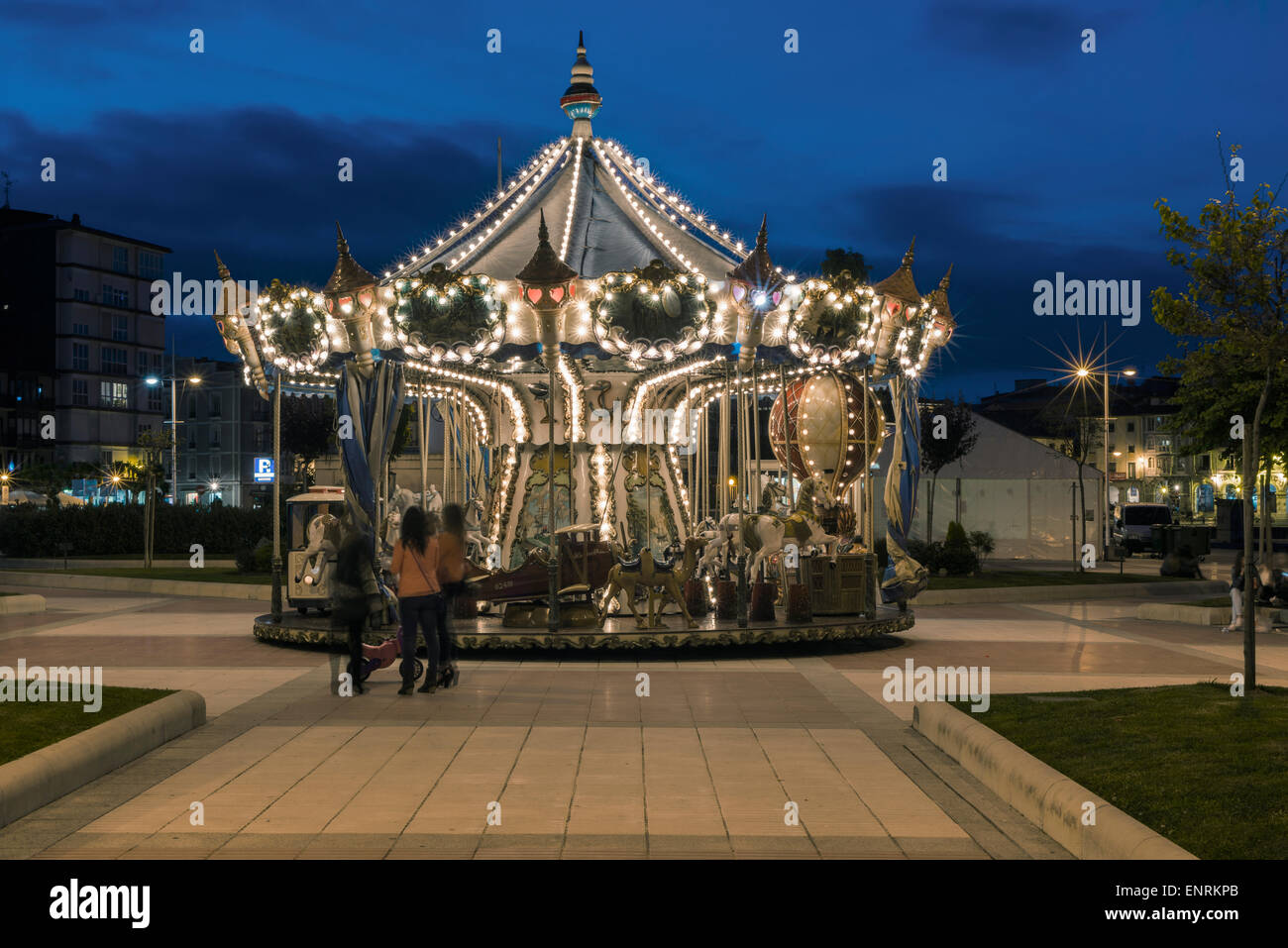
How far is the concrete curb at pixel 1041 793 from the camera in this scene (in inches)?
257

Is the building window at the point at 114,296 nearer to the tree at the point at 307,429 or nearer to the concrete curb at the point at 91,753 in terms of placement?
the tree at the point at 307,429

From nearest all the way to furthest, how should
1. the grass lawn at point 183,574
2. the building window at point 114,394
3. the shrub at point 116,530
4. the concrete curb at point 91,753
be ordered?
1. the concrete curb at point 91,753
2. the grass lawn at point 183,574
3. the shrub at point 116,530
4. the building window at point 114,394

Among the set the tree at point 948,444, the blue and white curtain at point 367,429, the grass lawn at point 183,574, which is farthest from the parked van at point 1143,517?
the blue and white curtain at point 367,429

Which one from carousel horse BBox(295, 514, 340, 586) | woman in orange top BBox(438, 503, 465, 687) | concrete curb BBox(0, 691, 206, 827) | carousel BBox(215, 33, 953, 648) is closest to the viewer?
concrete curb BBox(0, 691, 206, 827)

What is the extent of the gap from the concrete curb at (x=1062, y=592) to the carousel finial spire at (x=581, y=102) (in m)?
11.2

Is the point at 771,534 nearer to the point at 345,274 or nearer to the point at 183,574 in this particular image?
the point at 345,274

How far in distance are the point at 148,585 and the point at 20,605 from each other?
5549 mm

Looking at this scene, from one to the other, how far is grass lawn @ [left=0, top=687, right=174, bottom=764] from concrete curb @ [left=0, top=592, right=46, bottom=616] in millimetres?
12207

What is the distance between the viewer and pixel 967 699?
11.5m

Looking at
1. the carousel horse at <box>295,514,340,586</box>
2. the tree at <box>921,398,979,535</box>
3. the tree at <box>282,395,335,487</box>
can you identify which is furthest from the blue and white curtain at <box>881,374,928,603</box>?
the tree at <box>282,395,335,487</box>

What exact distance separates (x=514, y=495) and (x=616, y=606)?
92.6 inches

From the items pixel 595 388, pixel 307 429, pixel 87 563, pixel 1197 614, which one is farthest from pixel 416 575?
pixel 307 429

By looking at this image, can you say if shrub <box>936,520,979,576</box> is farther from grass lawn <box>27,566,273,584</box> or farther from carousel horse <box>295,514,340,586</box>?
carousel horse <box>295,514,340,586</box>

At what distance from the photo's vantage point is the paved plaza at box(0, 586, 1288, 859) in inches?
285
